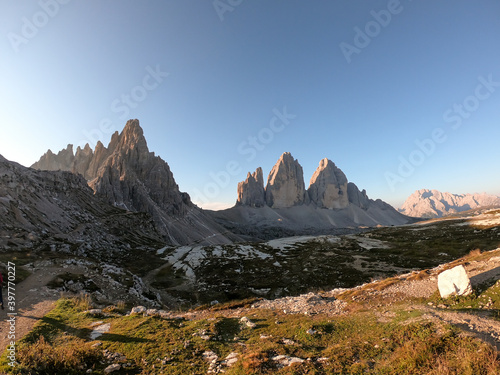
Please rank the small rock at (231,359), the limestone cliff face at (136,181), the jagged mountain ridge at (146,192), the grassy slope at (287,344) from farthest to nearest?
1. the limestone cliff face at (136,181)
2. the jagged mountain ridge at (146,192)
3. the small rock at (231,359)
4. the grassy slope at (287,344)

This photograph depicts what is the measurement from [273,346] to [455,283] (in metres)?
13.6

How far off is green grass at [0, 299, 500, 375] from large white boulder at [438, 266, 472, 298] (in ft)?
14.2

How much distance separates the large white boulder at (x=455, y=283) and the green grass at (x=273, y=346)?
14.2ft

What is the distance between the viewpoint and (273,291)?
129 feet

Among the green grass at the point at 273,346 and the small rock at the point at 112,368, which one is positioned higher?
the small rock at the point at 112,368

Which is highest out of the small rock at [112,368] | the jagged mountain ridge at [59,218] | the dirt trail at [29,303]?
the jagged mountain ridge at [59,218]

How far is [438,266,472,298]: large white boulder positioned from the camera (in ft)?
46.9

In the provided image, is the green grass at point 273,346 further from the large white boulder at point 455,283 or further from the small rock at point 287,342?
the large white boulder at point 455,283

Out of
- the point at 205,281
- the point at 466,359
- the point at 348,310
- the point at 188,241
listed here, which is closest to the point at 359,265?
the point at 205,281

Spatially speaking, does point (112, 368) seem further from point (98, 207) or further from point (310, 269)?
point (98, 207)

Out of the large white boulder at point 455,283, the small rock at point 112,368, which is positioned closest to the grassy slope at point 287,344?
the small rock at point 112,368

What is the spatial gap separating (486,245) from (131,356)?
75057 millimetres

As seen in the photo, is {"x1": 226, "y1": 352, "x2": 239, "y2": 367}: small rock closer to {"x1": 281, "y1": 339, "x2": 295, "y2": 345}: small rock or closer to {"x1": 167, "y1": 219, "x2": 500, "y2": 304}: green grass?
{"x1": 281, "y1": 339, "x2": 295, "y2": 345}: small rock

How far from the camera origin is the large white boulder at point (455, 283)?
1429cm
